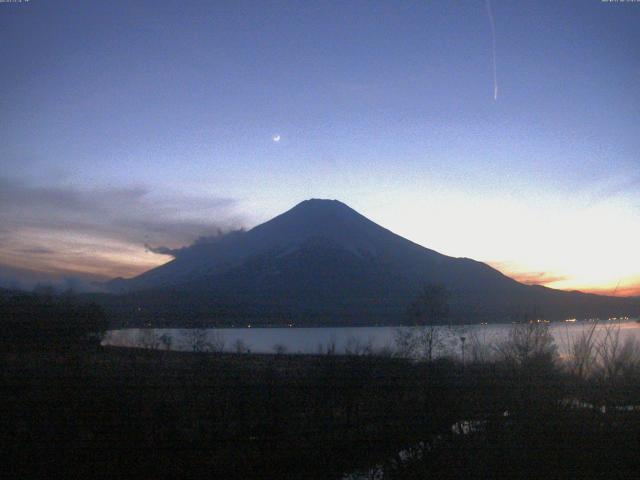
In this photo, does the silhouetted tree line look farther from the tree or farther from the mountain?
the tree

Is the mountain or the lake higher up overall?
the mountain

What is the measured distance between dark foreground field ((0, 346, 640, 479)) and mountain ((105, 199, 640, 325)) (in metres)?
4.49

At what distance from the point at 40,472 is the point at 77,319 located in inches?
161

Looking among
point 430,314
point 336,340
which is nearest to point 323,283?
point 430,314

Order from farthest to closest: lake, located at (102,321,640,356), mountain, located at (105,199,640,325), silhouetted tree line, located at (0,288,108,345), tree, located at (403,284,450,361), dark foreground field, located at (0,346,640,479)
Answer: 1. mountain, located at (105,199,640,325)
2. tree, located at (403,284,450,361)
3. lake, located at (102,321,640,356)
4. silhouetted tree line, located at (0,288,108,345)
5. dark foreground field, located at (0,346,640,479)

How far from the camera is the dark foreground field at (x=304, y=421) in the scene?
526 cm

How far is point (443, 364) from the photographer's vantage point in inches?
369

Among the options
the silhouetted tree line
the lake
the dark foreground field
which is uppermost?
the silhouetted tree line

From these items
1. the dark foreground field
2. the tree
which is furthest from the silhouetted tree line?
the tree

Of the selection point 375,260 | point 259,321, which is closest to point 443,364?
point 259,321

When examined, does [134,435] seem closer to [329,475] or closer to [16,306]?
[329,475]

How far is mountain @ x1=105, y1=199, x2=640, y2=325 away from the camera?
51.6 ft

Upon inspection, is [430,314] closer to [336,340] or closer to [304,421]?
[336,340]

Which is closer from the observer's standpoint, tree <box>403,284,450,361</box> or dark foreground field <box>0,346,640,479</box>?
dark foreground field <box>0,346,640,479</box>
